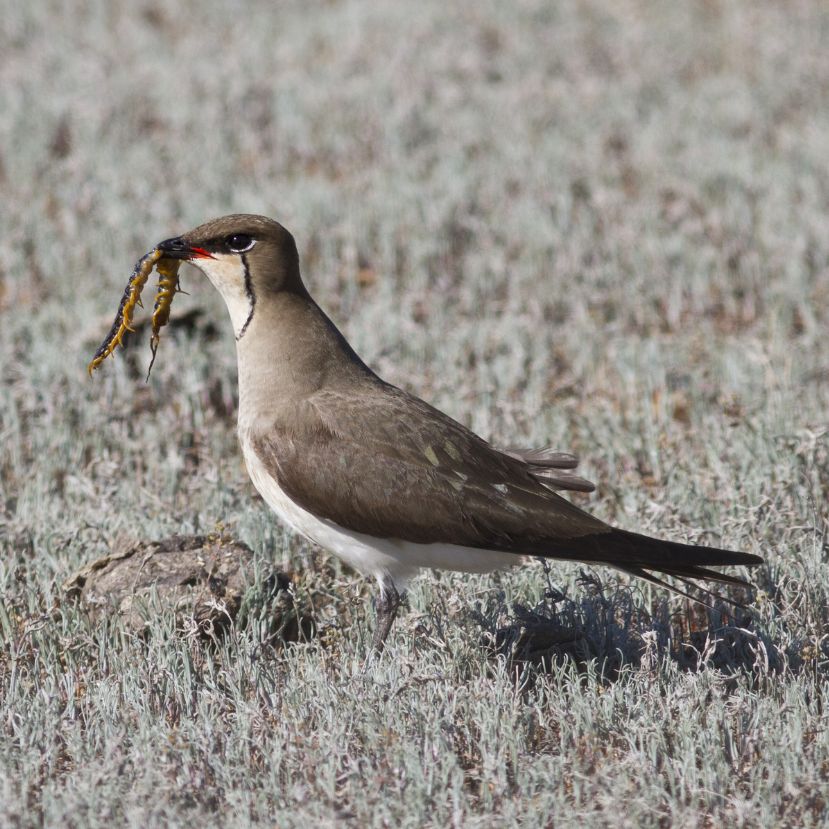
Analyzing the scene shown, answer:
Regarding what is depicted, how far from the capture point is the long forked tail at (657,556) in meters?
4.38

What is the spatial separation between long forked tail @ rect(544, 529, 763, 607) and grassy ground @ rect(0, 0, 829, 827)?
0.35 metres

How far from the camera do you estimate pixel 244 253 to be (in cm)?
500

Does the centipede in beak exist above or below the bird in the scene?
above

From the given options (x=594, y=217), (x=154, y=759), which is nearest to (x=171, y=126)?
(x=594, y=217)

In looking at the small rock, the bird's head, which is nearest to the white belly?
the small rock

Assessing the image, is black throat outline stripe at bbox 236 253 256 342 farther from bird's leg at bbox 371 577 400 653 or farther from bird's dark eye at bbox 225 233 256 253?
bird's leg at bbox 371 577 400 653

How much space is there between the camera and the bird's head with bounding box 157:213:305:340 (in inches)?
196

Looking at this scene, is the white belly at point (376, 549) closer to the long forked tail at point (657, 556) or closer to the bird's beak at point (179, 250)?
the long forked tail at point (657, 556)

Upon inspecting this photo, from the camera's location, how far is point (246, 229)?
4969 mm

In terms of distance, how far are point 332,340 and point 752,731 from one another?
6.88 feet

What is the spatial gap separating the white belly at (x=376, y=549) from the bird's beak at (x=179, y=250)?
77cm

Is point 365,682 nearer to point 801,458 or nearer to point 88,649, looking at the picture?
point 88,649

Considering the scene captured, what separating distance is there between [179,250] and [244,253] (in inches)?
9.8

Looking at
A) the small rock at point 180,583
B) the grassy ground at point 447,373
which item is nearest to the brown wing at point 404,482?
the grassy ground at point 447,373
